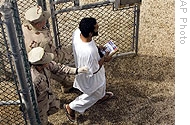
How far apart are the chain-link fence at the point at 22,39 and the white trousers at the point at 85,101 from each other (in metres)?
0.76

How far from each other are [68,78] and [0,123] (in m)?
1.30

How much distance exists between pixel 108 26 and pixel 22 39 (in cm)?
361

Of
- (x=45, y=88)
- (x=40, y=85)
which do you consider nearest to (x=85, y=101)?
(x=45, y=88)

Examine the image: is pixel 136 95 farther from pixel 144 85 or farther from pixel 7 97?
pixel 7 97

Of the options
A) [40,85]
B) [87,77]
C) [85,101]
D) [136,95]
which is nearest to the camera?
[40,85]

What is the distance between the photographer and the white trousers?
5.47 metres

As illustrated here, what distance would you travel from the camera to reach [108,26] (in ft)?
24.3

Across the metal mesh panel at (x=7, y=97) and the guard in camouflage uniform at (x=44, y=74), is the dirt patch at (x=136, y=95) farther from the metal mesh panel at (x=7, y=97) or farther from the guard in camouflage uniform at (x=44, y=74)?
the guard in camouflage uniform at (x=44, y=74)

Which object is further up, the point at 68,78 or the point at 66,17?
the point at 66,17

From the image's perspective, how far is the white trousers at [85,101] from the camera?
5.47 meters
